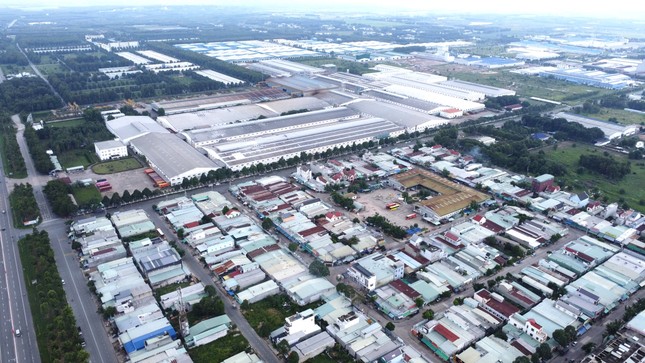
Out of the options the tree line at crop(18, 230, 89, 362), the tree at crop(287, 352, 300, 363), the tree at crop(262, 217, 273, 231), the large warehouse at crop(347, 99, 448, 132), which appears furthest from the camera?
the large warehouse at crop(347, 99, 448, 132)

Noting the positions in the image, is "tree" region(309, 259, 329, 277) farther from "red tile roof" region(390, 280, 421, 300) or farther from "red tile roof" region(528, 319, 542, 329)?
"red tile roof" region(528, 319, 542, 329)

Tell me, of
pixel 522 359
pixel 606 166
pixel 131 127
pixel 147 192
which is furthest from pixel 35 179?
pixel 606 166

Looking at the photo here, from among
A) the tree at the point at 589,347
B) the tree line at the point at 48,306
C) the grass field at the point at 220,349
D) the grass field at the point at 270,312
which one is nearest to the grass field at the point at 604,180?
the tree at the point at 589,347

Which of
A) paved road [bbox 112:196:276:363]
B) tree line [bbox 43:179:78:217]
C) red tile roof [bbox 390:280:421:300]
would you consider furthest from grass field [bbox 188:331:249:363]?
tree line [bbox 43:179:78:217]

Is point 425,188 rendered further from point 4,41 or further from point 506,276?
point 4,41

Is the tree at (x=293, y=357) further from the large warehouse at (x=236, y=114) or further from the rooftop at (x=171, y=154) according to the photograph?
the large warehouse at (x=236, y=114)

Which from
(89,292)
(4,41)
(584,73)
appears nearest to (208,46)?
(4,41)
